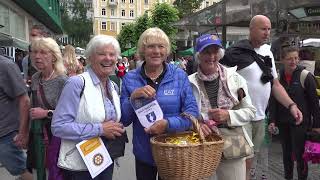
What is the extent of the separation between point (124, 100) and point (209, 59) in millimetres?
747

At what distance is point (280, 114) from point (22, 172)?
10.9 ft

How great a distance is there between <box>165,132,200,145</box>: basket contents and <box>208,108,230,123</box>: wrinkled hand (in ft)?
1.14

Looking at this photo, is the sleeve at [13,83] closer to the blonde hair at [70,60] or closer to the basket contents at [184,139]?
the basket contents at [184,139]

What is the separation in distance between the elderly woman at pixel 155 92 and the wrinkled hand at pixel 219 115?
16cm

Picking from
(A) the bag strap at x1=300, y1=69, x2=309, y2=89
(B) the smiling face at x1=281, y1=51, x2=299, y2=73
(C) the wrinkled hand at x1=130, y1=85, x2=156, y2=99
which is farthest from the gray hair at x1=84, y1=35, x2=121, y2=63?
(A) the bag strap at x1=300, y1=69, x2=309, y2=89

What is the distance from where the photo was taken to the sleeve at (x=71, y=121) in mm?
3070

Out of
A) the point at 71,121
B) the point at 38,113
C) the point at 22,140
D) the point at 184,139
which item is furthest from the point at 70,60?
the point at 184,139

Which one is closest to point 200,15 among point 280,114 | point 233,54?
point 280,114

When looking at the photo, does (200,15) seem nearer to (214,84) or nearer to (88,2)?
(214,84)

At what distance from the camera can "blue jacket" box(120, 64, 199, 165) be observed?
3.27 metres

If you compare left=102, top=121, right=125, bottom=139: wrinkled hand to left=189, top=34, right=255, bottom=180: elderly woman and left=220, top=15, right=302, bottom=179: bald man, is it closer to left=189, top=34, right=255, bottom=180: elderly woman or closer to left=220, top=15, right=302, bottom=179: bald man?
left=189, top=34, right=255, bottom=180: elderly woman

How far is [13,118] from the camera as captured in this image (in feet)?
14.7

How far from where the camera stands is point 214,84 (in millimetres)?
3592

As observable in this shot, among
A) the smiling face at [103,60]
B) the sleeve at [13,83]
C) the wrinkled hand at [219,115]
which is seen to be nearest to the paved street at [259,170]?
the sleeve at [13,83]
